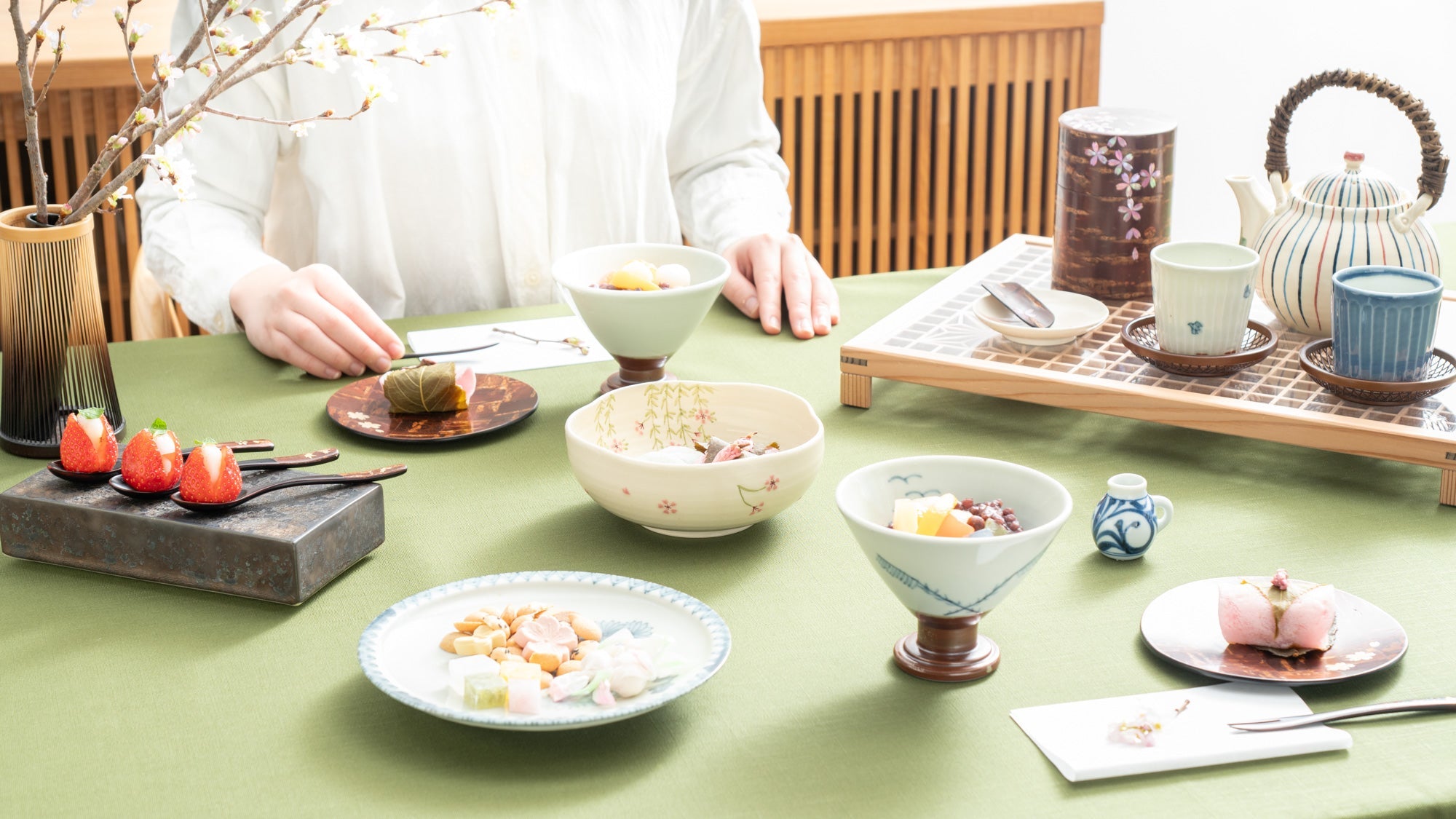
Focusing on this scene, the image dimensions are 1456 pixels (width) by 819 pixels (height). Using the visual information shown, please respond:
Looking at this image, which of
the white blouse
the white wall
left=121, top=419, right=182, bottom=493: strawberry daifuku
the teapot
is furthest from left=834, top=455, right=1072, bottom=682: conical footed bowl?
the white wall

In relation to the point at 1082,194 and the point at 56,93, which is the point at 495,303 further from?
the point at 56,93

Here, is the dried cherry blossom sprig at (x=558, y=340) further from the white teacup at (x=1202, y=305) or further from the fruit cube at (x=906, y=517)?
the fruit cube at (x=906, y=517)

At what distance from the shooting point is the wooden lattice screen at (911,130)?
3113mm

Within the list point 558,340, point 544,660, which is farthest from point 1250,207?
point 544,660

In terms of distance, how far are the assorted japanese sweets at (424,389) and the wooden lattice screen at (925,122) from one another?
2.01m

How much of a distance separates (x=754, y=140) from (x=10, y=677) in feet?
4.31

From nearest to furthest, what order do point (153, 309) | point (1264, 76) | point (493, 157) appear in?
point (493, 157), point (153, 309), point (1264, 76)

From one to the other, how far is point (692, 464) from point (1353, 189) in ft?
2.43

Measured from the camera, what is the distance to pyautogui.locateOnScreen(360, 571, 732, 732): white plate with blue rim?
2.44 ft

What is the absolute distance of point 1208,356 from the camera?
47.7 inches

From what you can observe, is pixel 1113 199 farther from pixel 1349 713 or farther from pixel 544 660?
pixel 544 660

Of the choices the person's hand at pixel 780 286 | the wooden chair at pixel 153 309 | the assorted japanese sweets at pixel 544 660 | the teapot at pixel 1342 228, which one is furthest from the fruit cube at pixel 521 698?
the wooden chair at pixel 153 309

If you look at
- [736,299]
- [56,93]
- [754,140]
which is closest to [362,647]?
[736,299]

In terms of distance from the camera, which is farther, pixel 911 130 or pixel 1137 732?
pixel 911 130
